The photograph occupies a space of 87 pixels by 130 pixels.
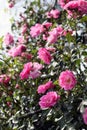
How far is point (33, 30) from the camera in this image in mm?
3238

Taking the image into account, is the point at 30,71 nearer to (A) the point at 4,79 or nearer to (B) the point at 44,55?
(B) the point at 44,55

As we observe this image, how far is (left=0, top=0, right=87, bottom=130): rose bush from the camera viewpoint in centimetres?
244

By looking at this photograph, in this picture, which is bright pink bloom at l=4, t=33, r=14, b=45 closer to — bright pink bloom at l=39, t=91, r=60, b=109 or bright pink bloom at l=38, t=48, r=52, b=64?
bright pink bloom at l=38, t=48, r=52, b=64

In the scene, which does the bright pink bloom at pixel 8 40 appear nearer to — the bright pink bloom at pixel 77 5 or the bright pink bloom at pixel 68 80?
the bright pink bloom at pixel 77 5

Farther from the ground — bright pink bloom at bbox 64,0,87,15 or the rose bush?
bright pink bloom at bbox 64,0,87,15

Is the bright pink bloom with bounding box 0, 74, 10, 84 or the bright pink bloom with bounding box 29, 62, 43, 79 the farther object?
the bright pink bloom with bounding box 0, 74, 10, 84

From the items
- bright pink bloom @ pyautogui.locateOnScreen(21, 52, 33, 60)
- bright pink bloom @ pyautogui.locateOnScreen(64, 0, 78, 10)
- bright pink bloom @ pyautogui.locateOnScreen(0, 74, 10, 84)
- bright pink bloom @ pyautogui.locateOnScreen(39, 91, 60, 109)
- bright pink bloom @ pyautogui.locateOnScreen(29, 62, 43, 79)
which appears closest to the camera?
bright pink bloom @ pyautogui.locateOnScreen(39, 91, 60, 109)

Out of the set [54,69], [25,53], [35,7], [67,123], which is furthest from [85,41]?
[35,7]

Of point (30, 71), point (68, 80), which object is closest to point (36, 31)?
point (30, 71)

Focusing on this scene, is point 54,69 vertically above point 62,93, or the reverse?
point 54,69

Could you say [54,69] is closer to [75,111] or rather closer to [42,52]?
[42,52]

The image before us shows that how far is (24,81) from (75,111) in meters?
0.66

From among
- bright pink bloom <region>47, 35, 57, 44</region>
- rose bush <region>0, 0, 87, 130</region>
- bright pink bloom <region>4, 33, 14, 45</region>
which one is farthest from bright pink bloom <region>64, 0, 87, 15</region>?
bright pink bloom <region>4, 33, 14, 45</region>

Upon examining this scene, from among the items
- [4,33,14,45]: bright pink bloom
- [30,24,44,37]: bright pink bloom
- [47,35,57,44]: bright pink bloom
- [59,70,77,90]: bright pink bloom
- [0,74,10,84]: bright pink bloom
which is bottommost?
[59,70,77,90]: bright pink bloom
